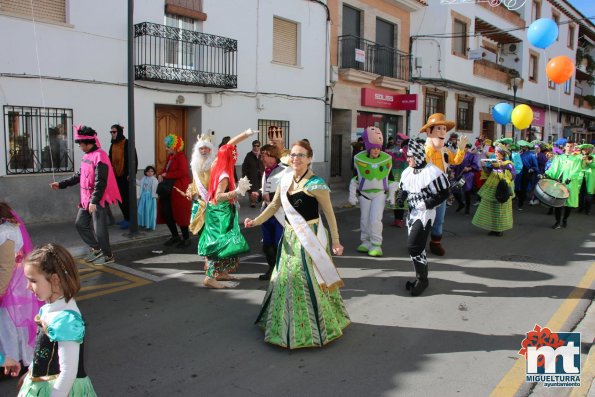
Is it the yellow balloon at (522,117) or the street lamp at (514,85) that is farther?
the street lamp at (514,85)

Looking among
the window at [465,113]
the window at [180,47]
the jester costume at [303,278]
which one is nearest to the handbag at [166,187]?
the jester costume at [303,278]

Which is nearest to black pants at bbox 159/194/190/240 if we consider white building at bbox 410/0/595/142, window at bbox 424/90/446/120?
white building at bbox 410/0/595/142

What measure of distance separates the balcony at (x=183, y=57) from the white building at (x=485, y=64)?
8.90 m

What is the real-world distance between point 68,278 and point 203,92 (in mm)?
10559

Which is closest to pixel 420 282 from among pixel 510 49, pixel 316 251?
pixel 316 251

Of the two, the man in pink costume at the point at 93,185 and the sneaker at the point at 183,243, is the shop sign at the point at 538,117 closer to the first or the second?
the sneaker at the point at 183,243

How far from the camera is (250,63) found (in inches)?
547

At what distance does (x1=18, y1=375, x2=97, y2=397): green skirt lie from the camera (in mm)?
2412

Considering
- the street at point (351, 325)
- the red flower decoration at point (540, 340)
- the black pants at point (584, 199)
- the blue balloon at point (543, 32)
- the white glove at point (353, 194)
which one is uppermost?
the blue balloon at point (543, 32)

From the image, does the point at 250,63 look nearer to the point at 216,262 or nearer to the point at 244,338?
the point at 216,262

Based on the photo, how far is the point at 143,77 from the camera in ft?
36.0

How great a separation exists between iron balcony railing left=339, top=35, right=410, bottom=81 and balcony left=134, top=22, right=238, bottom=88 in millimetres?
5281

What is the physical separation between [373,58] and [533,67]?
1581 cm

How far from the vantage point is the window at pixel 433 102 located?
845 inches
